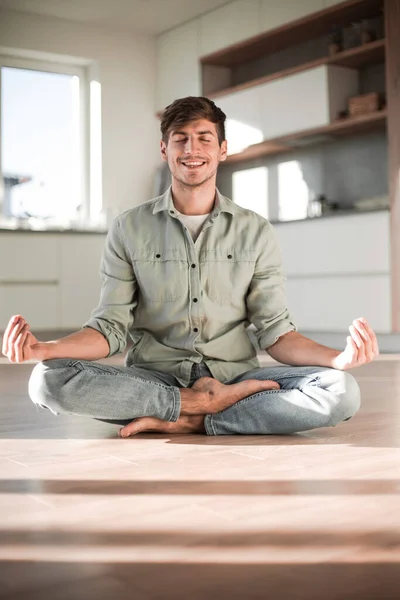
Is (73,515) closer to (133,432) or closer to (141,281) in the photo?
(133,432)

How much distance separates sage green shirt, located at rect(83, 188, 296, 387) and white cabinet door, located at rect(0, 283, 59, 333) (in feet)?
12.2

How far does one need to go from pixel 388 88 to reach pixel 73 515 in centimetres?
435

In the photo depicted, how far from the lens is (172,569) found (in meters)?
1.12

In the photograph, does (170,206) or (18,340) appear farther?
(170,206)

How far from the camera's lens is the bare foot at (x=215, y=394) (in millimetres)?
2246

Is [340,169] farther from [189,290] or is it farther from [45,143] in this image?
[189,290]

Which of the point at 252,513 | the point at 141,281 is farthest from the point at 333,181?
the point at 252,513

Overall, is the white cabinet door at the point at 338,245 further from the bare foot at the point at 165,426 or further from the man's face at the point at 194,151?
the bare foot at the point at 165,426

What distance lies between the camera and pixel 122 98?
7219 mm

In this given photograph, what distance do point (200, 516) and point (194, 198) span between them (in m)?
1.19

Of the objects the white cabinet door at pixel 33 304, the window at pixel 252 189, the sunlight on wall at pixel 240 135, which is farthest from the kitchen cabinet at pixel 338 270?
the white cabinet door at pixel 33 304

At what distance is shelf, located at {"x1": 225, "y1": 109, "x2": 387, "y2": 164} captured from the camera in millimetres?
5457

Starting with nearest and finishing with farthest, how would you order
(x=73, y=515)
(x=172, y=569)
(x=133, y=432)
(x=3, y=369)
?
(x=172, y=569) → (x=73, y=515) → (x=133, y=432) → (x=3, y=369)

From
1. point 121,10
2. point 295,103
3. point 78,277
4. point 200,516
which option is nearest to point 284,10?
point 295,103
